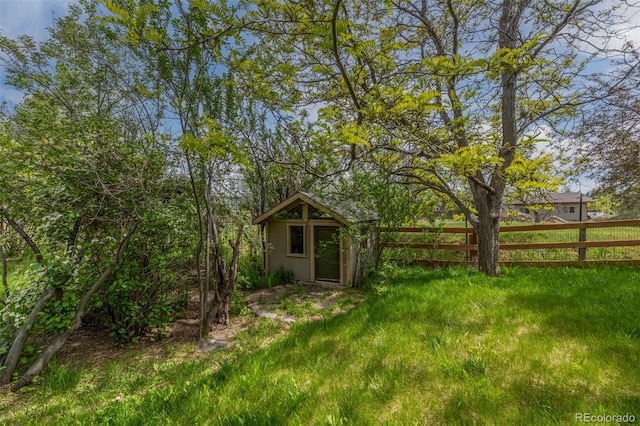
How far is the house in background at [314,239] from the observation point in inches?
255

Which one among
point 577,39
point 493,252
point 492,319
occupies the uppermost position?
point 577,39

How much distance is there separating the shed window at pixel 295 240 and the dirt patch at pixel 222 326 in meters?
0.96

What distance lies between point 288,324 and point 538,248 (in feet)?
20.8

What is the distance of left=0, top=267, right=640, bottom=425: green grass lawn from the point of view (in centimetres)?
198

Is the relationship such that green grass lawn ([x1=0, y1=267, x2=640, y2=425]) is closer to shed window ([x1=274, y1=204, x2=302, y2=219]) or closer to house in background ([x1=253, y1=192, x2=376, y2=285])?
house in background ([x1=253, y1=192, x2=376, y2=285])

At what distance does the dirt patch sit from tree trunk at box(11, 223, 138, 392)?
41cm

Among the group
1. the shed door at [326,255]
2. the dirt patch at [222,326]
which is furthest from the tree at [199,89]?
the shed door at [326,255]

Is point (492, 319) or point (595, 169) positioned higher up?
point (595, 169)

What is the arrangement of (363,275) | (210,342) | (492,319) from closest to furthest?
(492,319), (210,342), (363,275)

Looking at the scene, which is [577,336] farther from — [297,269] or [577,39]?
[297,269]

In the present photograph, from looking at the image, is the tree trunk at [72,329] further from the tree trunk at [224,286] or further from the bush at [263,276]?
the bush at [263,276]

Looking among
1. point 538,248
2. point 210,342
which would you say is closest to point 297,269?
point 210,342

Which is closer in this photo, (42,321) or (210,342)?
(42,321)

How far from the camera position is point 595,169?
5.59 metres
